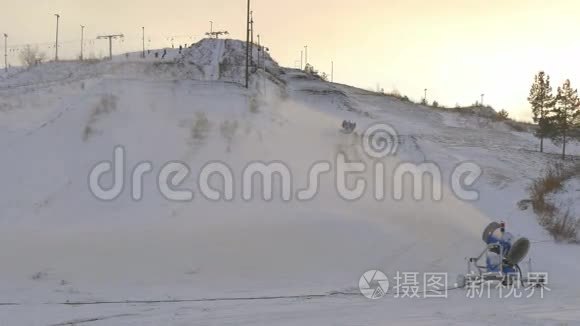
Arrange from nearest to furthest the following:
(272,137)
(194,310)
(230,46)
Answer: (194,310) → (272,137) → (230,46)

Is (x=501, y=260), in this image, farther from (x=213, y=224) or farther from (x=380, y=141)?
(x=380, y=141)

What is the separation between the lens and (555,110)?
37.6 metres

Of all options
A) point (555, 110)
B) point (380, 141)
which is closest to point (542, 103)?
point (555, 110)

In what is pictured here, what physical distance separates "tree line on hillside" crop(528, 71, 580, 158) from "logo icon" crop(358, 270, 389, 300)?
88.0 ft

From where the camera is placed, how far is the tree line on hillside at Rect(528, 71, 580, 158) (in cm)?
3716

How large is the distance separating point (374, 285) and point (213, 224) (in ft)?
16.2

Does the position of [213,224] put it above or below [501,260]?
above

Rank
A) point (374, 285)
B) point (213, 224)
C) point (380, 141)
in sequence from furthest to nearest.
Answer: point (380, 141), point (213, 224), point (374, 285)

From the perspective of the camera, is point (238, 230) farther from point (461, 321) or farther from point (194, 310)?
point (461, 321)

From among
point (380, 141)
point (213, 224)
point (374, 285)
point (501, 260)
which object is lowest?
point (374, 285)

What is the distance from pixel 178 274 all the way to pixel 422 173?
589 inches

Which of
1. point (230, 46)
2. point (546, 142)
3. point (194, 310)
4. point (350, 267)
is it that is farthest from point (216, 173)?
point (230, 46)

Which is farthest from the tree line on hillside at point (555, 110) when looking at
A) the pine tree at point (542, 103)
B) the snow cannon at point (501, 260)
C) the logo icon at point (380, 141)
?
the snow cannon at point (501, 260)

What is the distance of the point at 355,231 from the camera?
16.5 meters
